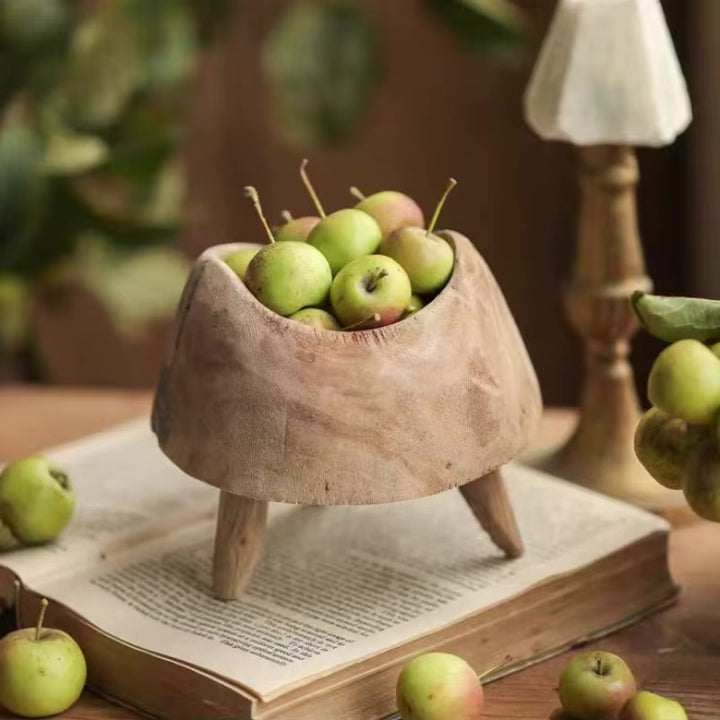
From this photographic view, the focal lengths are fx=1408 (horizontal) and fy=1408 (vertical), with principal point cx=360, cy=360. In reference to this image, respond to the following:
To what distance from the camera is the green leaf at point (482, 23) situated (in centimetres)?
192

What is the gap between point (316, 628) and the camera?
955 mm

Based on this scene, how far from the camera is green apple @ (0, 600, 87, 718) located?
0.90m

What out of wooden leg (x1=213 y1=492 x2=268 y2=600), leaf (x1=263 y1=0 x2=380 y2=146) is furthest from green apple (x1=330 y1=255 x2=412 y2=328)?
leaf (x1=263 y1=0 x2=380 y2=146)

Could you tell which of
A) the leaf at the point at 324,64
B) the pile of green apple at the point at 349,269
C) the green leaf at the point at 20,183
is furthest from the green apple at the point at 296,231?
the leaf at the point at 324,64

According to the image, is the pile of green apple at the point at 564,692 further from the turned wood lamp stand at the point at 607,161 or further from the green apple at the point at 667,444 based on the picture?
the turned wood lamp stand at the point at 607,161

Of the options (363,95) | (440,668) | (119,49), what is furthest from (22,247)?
(440,668)

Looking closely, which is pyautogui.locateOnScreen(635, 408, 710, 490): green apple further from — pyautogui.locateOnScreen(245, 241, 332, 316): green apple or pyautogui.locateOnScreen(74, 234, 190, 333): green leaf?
pyautogui.locateOnScreen(74, 234, 190, 333): green leaf

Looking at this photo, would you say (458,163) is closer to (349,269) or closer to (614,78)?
(614,78)

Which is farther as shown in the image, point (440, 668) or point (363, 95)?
point (363, 95)

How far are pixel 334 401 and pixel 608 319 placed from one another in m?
0.41

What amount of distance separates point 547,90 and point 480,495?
0.36m

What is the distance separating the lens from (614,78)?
3.74 feet

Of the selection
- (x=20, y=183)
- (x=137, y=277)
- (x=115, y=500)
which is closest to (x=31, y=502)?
(x=115, y=500)

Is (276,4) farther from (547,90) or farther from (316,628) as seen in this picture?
(316,628)
